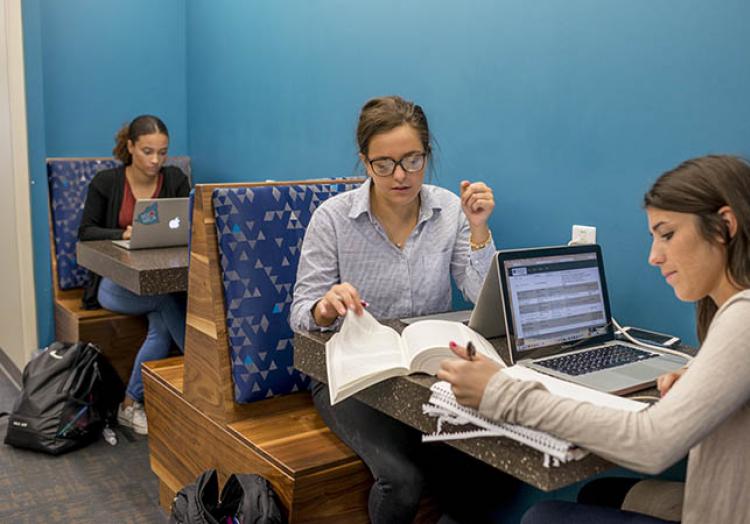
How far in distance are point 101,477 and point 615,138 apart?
192 centimetres

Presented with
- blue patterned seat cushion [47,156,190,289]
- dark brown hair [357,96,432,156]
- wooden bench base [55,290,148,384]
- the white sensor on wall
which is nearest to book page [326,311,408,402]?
dark brown hair [357,96,432,156]

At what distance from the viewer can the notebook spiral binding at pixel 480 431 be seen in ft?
3.55

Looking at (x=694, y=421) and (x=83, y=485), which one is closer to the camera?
(x=694, y=421)

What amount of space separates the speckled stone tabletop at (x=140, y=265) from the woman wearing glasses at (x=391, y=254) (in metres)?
0.73

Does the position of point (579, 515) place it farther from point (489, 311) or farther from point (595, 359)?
point (489, 311)

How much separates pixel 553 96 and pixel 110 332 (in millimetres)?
2021

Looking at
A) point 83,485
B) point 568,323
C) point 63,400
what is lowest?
point 83,485

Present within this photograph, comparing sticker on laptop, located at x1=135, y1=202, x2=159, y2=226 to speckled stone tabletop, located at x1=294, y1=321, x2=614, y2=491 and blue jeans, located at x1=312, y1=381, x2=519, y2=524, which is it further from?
speckled stone tabletop, located at x1=294, y1=321, x2=614, y2=491

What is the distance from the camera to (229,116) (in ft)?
11.7

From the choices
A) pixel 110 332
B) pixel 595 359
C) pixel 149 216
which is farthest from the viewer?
pixel 110 332

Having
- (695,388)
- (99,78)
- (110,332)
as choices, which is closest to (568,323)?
(695,388)

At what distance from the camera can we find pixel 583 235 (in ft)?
6.12

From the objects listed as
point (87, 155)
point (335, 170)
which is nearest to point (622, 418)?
point (335, 170)

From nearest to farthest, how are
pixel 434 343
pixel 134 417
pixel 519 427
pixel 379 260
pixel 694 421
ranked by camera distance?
pixel 694 421 < pixel 519 427 < pixel 434 343 < pixel 379 260 < pixel 134 417
